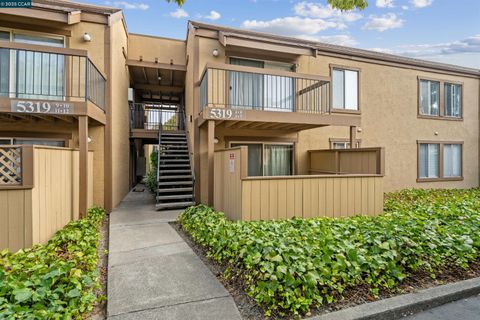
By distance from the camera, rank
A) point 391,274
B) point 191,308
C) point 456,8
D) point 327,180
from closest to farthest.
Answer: point 191,308 → point 391,274 → point 327,180 → point 456,8

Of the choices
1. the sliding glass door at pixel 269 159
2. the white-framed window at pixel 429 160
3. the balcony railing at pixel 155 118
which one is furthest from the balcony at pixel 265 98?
the white-framed window at pixel 429 160

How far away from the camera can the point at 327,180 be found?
21.1 feet

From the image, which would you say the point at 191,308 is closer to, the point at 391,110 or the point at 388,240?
the point at 388,240

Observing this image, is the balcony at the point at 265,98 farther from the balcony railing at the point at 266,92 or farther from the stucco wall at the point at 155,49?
the stucco wall at the point at 155,49

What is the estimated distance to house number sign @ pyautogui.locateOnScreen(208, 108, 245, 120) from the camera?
21.4ft

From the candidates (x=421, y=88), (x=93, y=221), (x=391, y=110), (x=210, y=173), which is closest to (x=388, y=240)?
(x=210, y=173)

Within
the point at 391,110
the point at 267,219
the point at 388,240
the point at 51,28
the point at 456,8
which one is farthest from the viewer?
the point at 391,110

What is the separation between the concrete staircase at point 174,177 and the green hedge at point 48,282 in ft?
12.3

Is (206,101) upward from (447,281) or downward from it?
upward

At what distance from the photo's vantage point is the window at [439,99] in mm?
11617

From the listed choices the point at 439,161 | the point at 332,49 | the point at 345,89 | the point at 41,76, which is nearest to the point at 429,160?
the point at 439,161

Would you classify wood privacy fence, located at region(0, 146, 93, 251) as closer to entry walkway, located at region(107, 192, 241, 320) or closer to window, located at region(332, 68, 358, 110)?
entry walkway, located at region(107, 192, 241, 320)

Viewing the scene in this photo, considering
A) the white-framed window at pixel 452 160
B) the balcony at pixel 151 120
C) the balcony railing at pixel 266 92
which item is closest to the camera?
the balcony railing at pixel 266 92

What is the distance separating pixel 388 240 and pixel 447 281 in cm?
80
